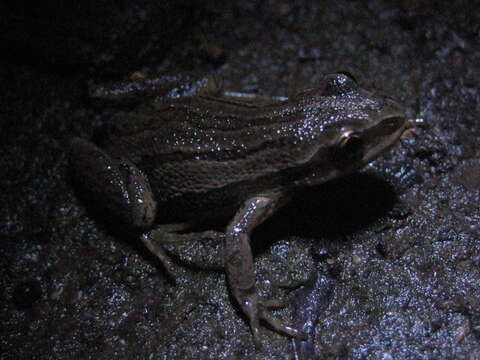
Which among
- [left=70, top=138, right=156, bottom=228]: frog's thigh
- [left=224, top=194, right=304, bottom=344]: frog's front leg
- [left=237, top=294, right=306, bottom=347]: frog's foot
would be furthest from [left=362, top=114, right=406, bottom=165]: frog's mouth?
[left=70, top=138, right=156, bottom=228]: frog's thigh

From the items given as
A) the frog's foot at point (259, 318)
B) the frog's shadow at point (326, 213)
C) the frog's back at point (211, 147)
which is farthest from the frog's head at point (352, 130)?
the frog's foot at point (259, 318)

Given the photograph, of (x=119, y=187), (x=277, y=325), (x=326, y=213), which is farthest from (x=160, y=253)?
(x=326, y=213)

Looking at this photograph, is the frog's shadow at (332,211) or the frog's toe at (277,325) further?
the frog's shadow at (332,211)

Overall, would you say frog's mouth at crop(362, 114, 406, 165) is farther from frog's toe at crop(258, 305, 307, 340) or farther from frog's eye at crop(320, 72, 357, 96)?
Answer: frog's toe at crop(258, 305, 307, 340)

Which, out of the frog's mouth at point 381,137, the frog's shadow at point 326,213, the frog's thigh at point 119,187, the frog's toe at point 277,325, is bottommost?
the frog's toe at point 277,325

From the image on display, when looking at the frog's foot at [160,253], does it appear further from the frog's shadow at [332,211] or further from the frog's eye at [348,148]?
the frog's eye at [348,148]

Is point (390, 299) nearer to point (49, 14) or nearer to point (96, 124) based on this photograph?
point (96, 124)

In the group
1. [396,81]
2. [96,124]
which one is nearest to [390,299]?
[396,81]
